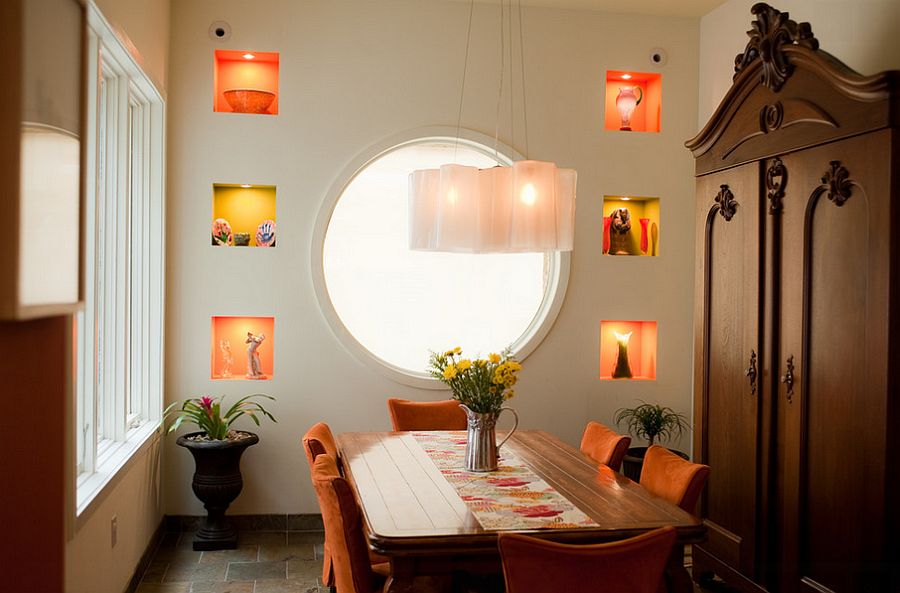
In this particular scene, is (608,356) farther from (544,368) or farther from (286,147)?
(286,147)

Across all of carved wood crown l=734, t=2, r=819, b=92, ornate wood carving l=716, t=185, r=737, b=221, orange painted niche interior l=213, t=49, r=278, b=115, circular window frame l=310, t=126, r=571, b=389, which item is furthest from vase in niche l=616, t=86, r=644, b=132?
orange painted niche interior l=213, t=49, r=278, b=115

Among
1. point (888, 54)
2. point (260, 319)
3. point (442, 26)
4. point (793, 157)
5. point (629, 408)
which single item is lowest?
point (629, 408)

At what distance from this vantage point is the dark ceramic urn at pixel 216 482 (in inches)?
174

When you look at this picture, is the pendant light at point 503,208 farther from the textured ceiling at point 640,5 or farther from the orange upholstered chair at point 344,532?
the textured ceiling at point 640,5

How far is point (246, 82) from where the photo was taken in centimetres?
503

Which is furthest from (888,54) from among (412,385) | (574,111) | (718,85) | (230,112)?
(230,112)

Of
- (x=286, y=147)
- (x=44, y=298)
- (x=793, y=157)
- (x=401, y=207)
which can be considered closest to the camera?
(x=44, y=298)

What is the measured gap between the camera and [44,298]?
5.31 feet

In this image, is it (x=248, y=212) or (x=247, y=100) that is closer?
(x=247, y=100)

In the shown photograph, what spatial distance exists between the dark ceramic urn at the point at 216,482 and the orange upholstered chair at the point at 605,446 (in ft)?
5.88

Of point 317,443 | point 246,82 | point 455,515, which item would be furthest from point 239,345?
point 455,515

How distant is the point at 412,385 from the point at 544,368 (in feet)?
2.60

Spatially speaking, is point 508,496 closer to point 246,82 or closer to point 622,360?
point 622,360

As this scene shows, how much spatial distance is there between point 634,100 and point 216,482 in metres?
3.26
